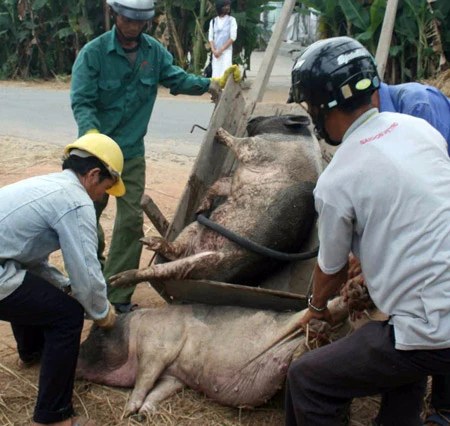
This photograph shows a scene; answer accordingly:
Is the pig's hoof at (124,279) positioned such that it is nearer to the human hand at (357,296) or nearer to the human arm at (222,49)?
the human hand at (357,296)

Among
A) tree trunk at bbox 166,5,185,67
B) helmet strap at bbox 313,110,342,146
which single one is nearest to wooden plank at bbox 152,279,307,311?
helmet strap at bbox 313,110,342,146

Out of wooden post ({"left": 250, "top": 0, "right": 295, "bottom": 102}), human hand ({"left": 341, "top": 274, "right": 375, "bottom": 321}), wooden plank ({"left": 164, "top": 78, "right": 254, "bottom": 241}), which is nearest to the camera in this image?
human hand ({"left": 341, "top": 274, "right": 375, "bottom": 321})

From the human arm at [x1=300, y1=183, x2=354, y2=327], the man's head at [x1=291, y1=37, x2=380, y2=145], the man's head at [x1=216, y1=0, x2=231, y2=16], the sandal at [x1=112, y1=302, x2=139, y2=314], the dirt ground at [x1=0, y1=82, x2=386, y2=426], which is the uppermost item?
the man's head at [x1=291, y1=37, x2=380, y2=145]

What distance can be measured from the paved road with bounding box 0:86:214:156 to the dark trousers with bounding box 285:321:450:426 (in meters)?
7.33

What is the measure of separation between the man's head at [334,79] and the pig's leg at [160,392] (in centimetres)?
197

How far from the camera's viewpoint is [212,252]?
14.0 feet

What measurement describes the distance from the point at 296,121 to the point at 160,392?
2.39 m

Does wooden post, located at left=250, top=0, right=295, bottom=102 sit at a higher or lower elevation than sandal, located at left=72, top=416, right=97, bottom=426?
higher

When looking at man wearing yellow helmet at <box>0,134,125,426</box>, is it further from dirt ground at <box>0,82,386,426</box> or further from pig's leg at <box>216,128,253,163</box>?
pig's leg at <box>216,128,253,163</box>

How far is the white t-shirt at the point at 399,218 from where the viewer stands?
7.64ft

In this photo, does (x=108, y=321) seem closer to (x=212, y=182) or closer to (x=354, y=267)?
(x=354, y=267)

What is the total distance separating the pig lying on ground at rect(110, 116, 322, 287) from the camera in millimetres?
4215

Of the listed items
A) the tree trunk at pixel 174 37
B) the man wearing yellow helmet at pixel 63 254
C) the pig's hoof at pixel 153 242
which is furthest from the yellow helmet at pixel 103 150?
the tree trunk at pixel 174 37

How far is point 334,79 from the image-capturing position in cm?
251
